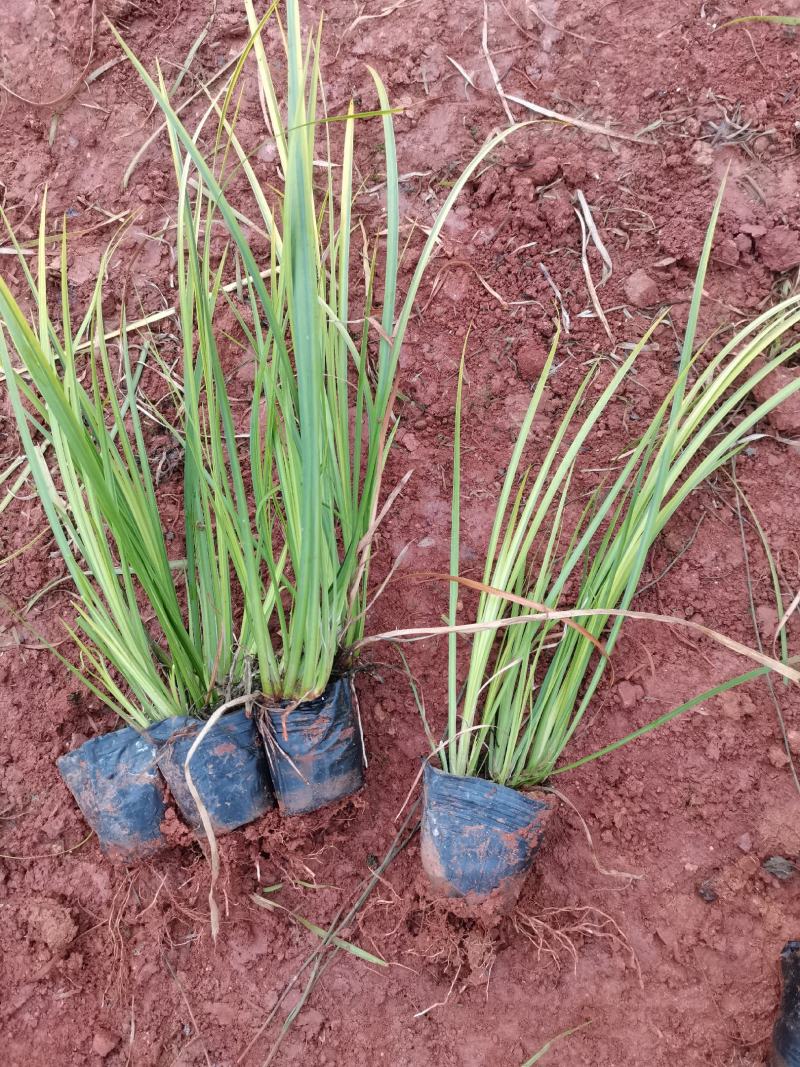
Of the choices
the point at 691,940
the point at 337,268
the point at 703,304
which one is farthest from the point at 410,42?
the point at 691,940

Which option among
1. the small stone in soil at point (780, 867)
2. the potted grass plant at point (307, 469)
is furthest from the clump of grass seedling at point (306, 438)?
the small stone in soil at point (780, 867)

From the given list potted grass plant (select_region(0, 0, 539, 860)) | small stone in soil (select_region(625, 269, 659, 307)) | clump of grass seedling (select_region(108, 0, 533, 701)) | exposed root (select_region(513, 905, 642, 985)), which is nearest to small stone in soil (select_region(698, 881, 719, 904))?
exposed root (select_region(513, 905, 642, 985))

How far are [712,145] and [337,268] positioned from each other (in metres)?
0.76

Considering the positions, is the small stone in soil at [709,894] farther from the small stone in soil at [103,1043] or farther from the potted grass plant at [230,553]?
the small stone in soil at [103,1043]

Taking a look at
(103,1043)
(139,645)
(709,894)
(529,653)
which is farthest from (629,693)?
(103,1043)

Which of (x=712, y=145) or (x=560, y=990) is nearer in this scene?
(x=560, y=990)

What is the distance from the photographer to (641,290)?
151 centimetres

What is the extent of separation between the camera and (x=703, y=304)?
150 cm

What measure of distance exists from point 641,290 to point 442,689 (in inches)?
33.5

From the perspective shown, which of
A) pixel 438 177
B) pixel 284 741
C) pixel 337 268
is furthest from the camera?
pixel 438 177

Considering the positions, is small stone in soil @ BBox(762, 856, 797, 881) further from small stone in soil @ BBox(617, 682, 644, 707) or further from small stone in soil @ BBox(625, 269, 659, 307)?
small stone in soil @ BBox(625, 269, 659, 307)

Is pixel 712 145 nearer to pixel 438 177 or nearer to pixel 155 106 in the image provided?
pixel 438 177

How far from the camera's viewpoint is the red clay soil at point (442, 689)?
4.56 ft

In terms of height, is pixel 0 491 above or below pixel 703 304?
below
